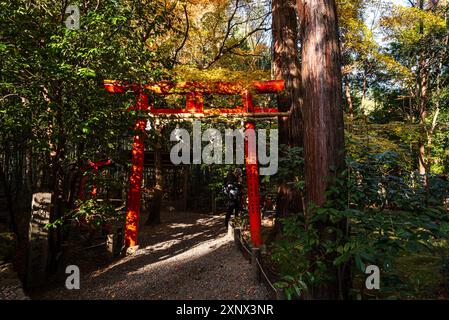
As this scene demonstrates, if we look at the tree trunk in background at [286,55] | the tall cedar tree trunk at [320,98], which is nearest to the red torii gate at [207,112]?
the tree trunk in background at [286,55]

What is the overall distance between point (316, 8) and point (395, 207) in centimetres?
201

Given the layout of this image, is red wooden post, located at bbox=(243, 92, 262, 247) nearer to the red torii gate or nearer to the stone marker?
the red torii gate

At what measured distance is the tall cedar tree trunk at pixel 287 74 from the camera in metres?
6.03

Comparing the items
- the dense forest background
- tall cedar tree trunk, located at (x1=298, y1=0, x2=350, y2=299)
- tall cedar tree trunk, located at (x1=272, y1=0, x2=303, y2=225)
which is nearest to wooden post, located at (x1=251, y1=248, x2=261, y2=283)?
the dense forest background

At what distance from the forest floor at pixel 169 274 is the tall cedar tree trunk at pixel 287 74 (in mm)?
1633

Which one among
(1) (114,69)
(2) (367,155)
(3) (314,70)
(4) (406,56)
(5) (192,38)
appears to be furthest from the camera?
(4) (406,56)

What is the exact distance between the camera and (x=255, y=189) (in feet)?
20.7

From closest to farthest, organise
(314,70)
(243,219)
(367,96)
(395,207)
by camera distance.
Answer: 1. (395,207)
2. (314,70)
3. (243,219)
4. (367,96)

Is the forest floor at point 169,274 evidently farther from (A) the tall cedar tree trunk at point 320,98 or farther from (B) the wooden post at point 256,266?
(A) the tall cedar tree trunk at point 320,98

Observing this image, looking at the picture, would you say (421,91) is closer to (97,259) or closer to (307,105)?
(307,105)

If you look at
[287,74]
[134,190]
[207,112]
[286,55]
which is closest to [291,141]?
[287,74]

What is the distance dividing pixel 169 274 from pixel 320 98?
13.5 ft

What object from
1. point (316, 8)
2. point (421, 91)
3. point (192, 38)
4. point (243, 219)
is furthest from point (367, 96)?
point (316, 8)

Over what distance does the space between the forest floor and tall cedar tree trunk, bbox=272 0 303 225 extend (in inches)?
64.3
